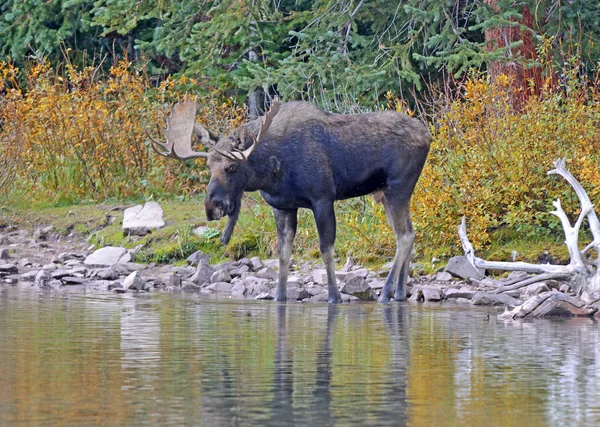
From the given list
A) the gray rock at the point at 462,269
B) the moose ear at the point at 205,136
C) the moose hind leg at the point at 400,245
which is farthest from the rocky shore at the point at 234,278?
the moose ear at the point at 205,136

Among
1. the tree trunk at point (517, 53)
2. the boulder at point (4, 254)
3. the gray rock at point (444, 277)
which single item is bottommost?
the gray rock at point (444, 277)

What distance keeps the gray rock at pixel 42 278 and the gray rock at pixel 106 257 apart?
1.06 meters

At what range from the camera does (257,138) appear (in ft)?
40.4

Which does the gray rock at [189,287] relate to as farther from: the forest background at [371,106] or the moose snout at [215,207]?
the moose snout at [215,207]

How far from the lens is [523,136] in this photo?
551 inches

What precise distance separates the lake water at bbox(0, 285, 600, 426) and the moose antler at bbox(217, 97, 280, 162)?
1605 mm

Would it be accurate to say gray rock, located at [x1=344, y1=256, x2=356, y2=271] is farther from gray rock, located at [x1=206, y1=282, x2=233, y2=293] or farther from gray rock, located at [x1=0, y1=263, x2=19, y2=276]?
gray rock, located at [x1=0, y1=263, x2=19, y2=276]

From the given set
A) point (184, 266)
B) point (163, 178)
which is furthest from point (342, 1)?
point (184, 266)

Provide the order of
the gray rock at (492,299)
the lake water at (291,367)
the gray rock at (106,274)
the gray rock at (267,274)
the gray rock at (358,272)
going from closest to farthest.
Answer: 1. the lake water at (291,367)
2. the gray rock at (492,299)
3. the gray rock at (358,272)
4. the gray rock at (267,274)
5. the gray rock at (106,274)

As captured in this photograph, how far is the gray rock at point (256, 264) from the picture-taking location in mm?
14657

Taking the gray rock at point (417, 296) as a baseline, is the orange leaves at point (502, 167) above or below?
above

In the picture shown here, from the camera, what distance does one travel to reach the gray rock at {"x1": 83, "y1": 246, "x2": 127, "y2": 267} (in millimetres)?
15625

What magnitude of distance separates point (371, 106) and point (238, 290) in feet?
19.3

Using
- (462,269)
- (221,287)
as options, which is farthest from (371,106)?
(462,269)
